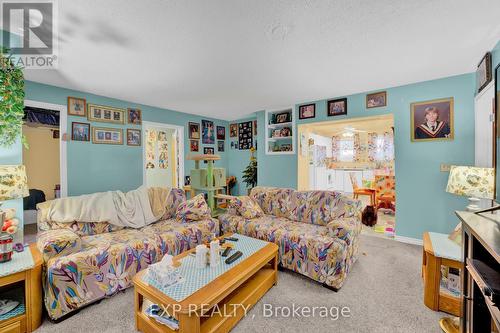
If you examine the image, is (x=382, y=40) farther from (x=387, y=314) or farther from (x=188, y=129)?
(x=188, y=129)

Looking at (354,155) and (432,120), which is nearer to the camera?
(432,120)

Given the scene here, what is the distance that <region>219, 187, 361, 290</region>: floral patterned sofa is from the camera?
2059 mm

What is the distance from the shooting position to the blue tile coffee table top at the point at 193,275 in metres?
1.40

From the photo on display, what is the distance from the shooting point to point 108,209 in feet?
8.24

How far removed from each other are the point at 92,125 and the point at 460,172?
15.8 feet

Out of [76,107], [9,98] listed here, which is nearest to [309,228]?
[9,98]

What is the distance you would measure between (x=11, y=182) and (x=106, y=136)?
219 cm

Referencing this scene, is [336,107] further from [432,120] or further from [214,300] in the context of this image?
[214,300]

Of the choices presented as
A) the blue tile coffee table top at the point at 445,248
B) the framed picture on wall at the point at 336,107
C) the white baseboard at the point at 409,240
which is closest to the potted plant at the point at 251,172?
the framed picture on wall at the point at 336,107

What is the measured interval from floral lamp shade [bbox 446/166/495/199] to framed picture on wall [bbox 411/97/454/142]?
1160mm

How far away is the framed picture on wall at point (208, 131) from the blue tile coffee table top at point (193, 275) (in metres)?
3.67

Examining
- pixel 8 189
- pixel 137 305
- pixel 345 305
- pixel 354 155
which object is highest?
pixel 354 155

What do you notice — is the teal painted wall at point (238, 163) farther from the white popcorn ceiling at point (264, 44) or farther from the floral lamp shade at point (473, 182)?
the floral lamp shade at point (473, 182)

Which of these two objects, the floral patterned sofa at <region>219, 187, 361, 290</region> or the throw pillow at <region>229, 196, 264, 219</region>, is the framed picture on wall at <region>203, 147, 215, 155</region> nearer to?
the floral patterned sofa at <region>219, 187, 361, 290</region>
